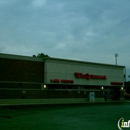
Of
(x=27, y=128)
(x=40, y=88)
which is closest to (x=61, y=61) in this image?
(x=40, y=88)

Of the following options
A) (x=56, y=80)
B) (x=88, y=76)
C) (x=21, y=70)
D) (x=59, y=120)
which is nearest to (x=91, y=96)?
(x=88, y=76)

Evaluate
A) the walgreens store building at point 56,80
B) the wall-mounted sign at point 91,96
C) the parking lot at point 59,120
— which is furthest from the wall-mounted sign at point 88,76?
the parking lot at point 59,120

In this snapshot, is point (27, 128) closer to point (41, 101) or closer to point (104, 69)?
point (41, 101)

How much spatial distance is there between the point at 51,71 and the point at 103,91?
14.0 m

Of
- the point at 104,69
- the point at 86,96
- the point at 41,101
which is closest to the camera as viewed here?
the point at 41,101

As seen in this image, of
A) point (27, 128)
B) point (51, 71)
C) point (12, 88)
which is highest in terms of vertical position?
point (51, 71)

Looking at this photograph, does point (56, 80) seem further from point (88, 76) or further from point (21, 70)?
point (88, 76)

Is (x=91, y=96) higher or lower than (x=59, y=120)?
higher

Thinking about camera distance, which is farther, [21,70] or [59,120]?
[21,70]

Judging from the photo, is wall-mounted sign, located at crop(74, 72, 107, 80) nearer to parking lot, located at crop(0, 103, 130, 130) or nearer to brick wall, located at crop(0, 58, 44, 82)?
brick wall, located at crop(0, 58, 44, 82)

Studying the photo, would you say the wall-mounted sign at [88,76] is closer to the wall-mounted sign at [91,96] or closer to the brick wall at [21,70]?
the wall-mounted sign at [91,96]

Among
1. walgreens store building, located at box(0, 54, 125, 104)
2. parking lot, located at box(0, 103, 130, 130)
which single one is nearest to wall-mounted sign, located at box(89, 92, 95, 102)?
walgreens store building, located at box(0, 54, 125, 104)

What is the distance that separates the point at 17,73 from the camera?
45125mm

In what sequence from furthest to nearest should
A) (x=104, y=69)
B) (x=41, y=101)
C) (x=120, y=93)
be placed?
(x=120, y=93), (x=104, y=69), (x=41, y=101)
